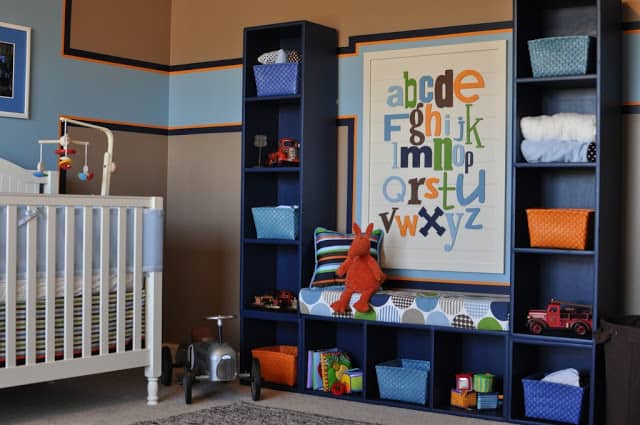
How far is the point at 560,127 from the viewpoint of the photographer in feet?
12.0

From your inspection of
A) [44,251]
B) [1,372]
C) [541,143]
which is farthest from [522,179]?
[1,372]

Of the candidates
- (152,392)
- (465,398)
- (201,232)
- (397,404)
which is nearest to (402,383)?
(397,404)

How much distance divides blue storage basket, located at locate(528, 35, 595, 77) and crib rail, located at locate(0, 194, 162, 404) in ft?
5.68

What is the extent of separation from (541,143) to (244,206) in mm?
1516

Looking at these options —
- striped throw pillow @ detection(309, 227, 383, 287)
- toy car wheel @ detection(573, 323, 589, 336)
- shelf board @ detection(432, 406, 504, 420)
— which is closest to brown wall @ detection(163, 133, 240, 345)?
striped throw pillow @ detection(309, 227, 383, 287)

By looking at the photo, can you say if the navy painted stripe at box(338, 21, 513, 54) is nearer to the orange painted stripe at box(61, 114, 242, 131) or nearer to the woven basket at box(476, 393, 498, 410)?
the orange painted stripe at box(61, 114, 242, 131)

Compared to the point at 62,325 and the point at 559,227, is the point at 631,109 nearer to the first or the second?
the point at 559,227

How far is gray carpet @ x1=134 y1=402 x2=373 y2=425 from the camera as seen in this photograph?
11.7 ft

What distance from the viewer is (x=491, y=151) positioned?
4102 mm

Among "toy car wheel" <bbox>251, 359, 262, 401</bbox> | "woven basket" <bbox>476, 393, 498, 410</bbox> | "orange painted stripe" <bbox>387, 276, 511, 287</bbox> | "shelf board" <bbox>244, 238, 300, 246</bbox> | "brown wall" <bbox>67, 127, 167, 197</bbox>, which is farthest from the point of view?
"brown wall" <bbox>67, 127, 167, 197</bbox>

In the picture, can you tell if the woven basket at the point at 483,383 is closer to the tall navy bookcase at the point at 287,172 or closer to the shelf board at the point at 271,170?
the tall navy bookcase at the point at 287,172

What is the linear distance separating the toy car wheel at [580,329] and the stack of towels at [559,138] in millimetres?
661

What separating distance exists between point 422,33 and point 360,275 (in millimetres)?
1205

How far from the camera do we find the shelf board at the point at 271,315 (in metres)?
4.27
